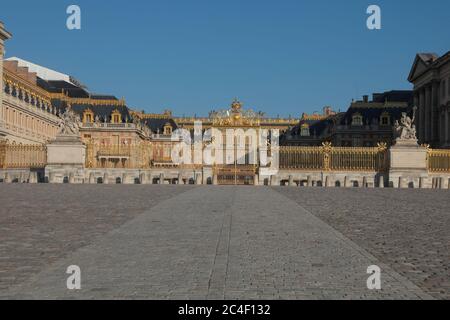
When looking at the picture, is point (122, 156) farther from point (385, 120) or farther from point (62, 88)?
point (385, 120)

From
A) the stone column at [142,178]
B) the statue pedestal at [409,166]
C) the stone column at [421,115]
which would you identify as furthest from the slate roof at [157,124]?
the statue pedestal at [409,166]

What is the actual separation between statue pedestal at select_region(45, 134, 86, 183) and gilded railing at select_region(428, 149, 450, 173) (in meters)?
20.9

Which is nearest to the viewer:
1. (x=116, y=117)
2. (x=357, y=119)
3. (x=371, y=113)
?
(x=116, y=117)

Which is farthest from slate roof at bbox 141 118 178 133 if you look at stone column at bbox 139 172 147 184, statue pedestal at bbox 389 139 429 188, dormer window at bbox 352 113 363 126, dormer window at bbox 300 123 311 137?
statue pedestal at bbox 389 139 429 188

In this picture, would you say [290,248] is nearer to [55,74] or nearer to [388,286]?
[388,286]

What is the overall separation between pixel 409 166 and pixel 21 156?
77.8ft

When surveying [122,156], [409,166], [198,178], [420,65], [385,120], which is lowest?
[198,178]

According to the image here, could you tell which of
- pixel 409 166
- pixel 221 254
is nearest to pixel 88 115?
pixel 409 166

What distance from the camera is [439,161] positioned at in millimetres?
36500

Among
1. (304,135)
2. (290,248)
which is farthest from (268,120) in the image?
(290,248)

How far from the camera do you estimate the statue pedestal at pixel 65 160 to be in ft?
114

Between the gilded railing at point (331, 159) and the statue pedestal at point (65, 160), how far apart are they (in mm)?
12214
